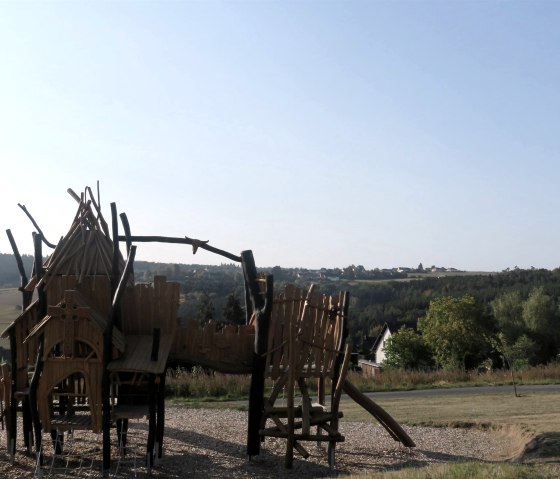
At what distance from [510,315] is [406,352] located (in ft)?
54.9

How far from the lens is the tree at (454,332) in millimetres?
41594

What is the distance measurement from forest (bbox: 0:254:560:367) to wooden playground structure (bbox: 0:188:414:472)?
77cm

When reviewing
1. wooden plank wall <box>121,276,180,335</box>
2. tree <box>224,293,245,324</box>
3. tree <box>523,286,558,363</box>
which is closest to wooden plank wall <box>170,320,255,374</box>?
wooden plank wall <box>121,276,180,335</box>

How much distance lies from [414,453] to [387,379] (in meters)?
13.3

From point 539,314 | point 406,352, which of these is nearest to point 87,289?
point 406,352

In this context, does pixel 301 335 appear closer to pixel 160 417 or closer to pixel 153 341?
pixel 153 341

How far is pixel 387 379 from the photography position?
25.9 metres

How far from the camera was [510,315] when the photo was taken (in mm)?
55188

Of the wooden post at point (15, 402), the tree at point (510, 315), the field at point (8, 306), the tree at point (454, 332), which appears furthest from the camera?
the field at point (8, 306)

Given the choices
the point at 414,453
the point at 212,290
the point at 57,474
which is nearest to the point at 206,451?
the point at 57,474

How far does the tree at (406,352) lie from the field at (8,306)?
25.9 meters

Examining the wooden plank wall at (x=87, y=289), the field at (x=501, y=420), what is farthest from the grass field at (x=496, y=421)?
the wooden plank wall at (x=87, y=289)

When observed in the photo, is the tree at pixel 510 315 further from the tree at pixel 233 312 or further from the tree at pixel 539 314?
the tree at pixel 233 312

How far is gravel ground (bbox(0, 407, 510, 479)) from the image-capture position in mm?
10969
